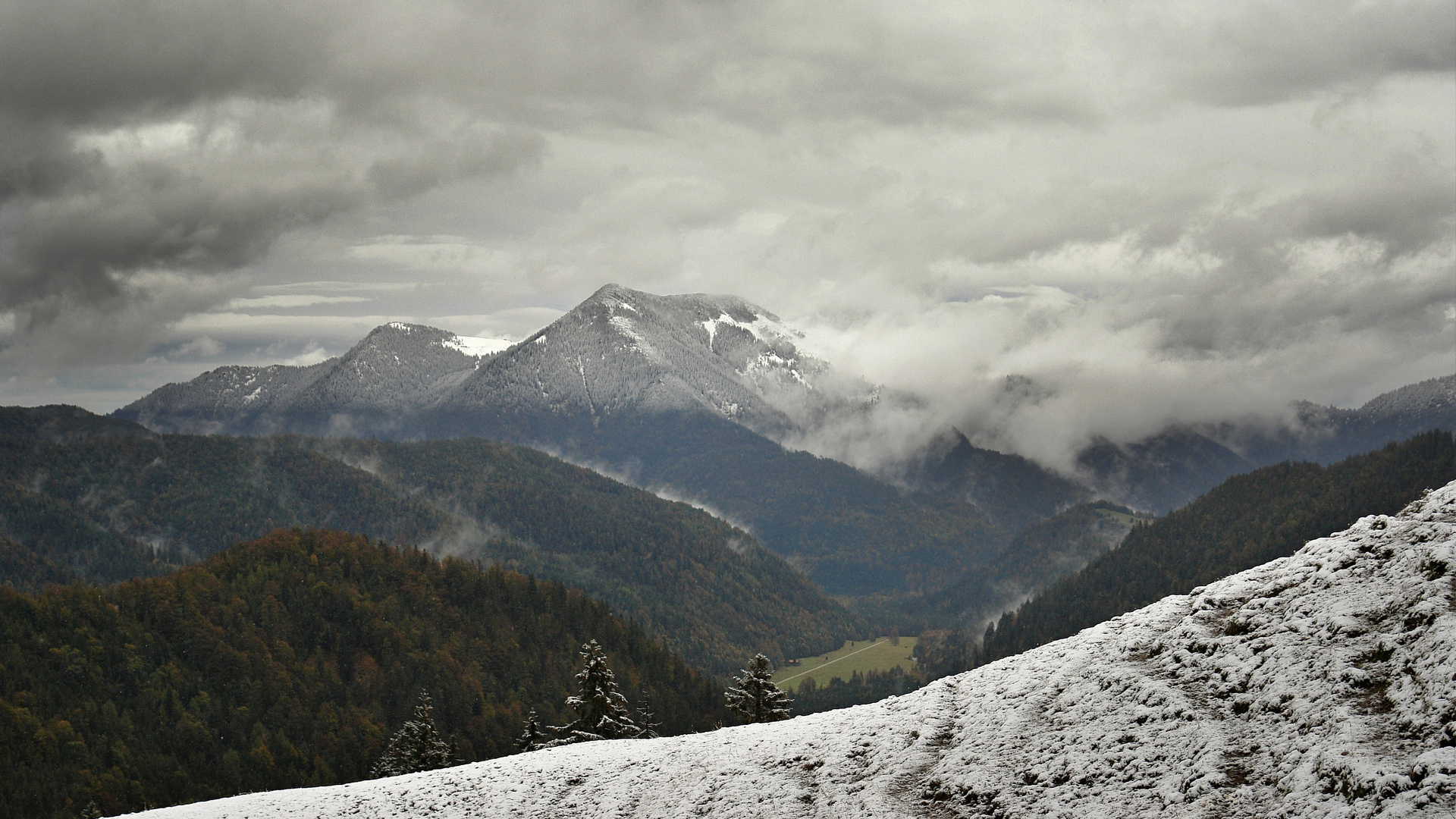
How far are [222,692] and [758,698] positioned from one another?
483ft

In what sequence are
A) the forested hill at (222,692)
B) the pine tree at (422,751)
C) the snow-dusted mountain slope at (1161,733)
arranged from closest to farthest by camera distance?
the snow-dusted mountain slope at (1161,733)
the pine tree at (422,751)
the forested hill at (222,692)

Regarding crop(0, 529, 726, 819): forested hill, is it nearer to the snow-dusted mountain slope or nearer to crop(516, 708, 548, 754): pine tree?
crop(516, 708, 548, 754): pine tree

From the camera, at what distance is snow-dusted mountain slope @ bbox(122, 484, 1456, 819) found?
20234 mm

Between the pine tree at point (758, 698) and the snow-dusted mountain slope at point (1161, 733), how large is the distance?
111ft

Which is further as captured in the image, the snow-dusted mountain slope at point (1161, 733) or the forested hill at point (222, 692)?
the forested hill at point (222, 692)

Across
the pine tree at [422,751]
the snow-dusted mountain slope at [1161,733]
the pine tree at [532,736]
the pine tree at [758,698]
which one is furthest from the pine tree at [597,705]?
the snow-dusted mountain slope at [1161,733]

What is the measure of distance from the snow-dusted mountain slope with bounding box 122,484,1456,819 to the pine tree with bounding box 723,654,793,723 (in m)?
33.8

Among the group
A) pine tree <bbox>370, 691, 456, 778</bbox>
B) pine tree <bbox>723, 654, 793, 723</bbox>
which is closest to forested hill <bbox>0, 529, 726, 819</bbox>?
pine tree <bbox>370, 691, 456, 778</bbox>

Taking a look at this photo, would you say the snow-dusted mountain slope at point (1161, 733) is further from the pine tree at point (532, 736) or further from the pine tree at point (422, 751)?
the pine tree at point (532, 736)

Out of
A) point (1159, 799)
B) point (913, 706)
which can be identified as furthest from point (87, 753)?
point (1159, 799)

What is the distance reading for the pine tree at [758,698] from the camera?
7075 centimetres

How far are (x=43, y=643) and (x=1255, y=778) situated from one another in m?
211

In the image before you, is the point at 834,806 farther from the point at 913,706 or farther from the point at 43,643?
the point at 43,643

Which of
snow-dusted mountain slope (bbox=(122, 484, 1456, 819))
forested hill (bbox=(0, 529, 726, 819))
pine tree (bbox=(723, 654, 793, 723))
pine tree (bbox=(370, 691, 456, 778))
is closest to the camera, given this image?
snow-dusted mountain slope (bbox=(122, 484, 1456, 819))
